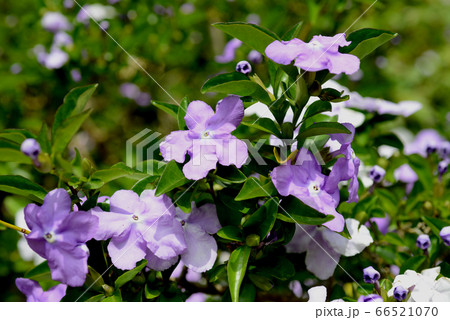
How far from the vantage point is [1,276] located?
2.06 m

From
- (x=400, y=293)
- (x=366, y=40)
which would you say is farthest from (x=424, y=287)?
(x=366, y=40)

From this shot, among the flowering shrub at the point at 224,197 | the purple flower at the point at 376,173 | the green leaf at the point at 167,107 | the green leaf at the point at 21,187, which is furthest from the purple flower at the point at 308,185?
the green leaf at the point at 21,187

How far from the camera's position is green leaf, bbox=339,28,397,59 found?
0.96 m

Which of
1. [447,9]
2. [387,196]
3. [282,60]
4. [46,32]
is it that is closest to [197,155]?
[282,60]

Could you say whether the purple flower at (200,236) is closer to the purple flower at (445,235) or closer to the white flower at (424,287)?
the white flower at (424,287)

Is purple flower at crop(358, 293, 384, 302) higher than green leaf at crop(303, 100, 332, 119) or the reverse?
the reverse

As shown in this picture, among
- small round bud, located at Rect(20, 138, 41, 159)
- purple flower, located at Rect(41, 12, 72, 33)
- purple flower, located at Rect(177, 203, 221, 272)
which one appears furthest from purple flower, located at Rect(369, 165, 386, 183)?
purple flower, located at Rect(41, 12, 72, 33)

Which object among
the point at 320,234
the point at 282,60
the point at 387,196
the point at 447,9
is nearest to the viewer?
the point at 282,60

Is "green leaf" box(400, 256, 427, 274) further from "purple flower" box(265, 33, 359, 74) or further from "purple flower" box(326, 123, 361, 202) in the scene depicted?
"purple flower" box(265, 33, 359, 74)

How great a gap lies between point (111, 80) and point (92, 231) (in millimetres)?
1480

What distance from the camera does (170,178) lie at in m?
0.99

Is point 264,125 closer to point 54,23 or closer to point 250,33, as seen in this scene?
point 250,33

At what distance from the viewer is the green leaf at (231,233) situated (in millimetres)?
1054
